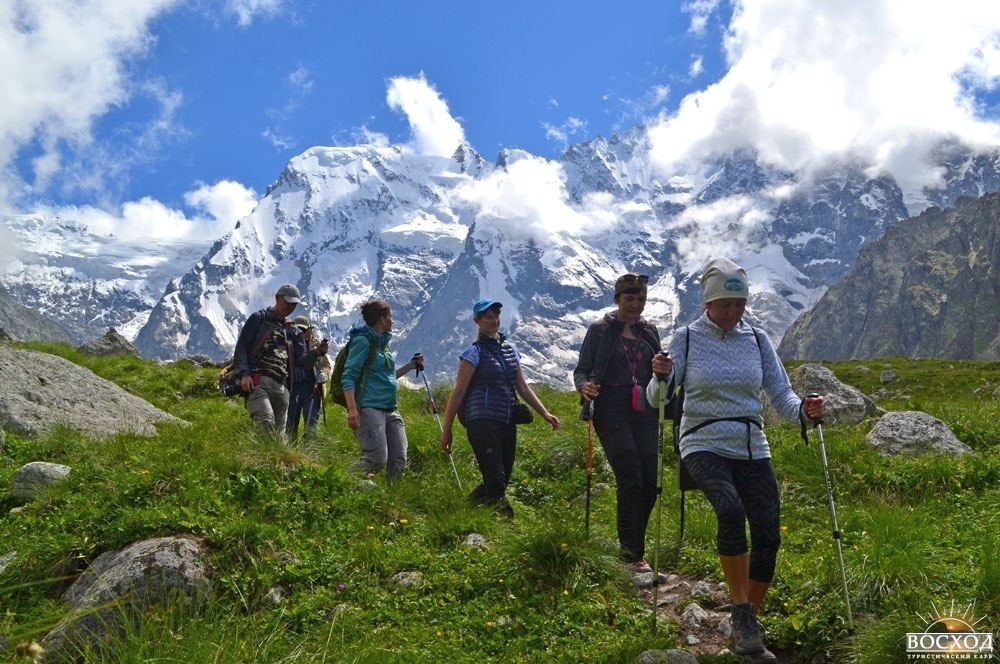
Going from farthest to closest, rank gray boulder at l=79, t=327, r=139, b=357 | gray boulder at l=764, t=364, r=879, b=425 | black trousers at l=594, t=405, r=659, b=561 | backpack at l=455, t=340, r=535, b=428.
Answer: gray boulder at l=79, t=327, r=139, b=357 → gray boulder at l=764, t=364, r=879, b=425 → backpack at l=455, t=340, r=535, b=428 → black trousers at l=594, t=405, r=659, b=561

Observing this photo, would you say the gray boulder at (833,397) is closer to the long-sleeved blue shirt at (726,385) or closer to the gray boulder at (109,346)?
the long-sleeved blue shirt at (726,385)

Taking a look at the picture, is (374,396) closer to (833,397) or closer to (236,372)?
(236,372)

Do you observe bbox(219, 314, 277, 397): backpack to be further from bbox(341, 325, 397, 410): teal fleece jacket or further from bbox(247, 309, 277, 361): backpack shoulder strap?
bbox(341, 325, 397, 410): teal fleece jacket

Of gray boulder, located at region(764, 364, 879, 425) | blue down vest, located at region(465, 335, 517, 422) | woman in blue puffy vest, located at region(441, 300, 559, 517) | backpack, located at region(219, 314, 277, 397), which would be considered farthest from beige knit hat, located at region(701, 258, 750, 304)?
gray boulder, located at region(764, 364, 879, 425)

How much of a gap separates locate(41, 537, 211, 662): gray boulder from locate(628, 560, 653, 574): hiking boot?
3626 mm

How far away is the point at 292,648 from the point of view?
15.7ft

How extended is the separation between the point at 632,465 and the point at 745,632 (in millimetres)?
2546

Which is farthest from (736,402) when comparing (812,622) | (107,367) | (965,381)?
(965,381)

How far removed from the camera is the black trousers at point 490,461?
27.7 feet

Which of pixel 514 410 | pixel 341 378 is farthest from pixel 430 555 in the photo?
pixel 341 378

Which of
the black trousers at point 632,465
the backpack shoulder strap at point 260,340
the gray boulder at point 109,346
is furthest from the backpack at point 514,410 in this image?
the gray boulder at point 109,346

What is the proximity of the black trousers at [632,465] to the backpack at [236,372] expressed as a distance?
4.96 metres

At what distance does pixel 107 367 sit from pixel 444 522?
16.2 m

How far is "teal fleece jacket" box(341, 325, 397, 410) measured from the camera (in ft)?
30.6
